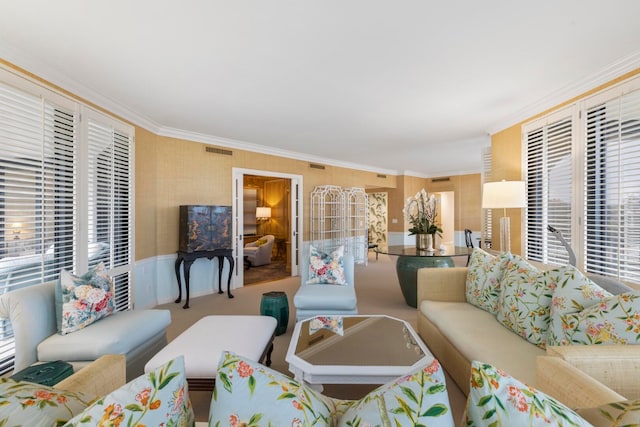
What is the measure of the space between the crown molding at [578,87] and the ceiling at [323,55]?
1 cm

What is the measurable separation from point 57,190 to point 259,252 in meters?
4.59

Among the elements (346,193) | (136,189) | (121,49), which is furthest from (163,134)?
(346,193)

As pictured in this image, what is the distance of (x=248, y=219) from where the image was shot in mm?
8117

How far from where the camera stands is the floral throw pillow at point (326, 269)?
11.2 feet

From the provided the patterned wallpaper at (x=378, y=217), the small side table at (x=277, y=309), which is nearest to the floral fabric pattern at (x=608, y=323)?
the small side table at (x=277, y=309)

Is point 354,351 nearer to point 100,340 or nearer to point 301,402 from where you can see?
point 301,402

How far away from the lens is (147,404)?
663 mm

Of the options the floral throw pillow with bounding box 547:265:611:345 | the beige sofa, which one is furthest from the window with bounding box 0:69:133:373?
the floral throw pillow with bounding box 547:265:611:345

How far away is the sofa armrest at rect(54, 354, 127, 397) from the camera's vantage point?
1053 mm

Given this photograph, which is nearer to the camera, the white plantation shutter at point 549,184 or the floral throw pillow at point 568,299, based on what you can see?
the floral throw pillow at point 568,299

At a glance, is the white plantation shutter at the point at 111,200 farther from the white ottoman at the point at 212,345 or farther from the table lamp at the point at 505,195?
the table lamp at the point at 505,195

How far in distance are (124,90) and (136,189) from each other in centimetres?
135

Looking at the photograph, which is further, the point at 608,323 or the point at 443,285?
the point at 443,285

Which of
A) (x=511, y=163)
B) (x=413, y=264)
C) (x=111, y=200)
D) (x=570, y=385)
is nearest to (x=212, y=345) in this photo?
(x=570, y=385)
